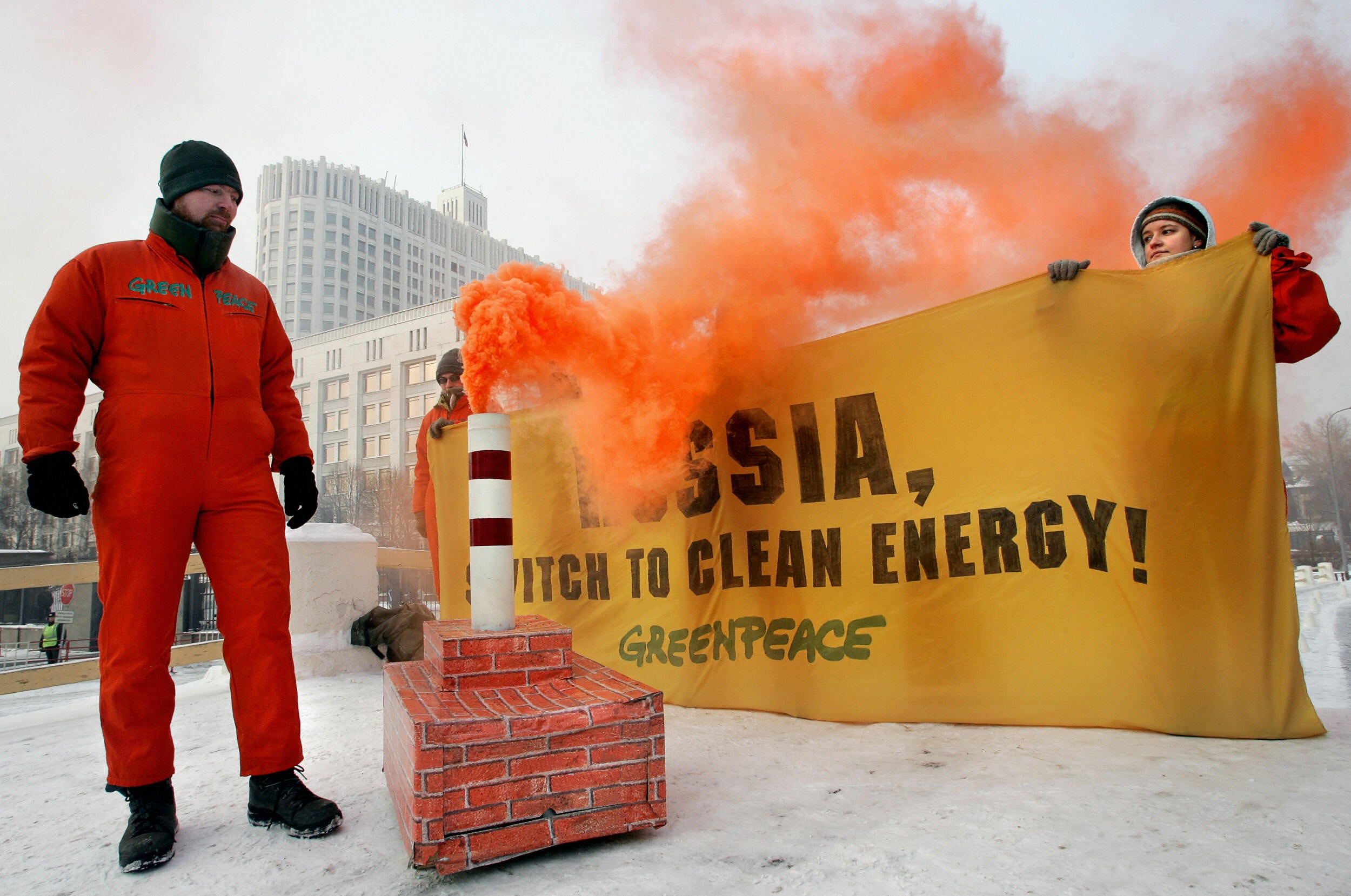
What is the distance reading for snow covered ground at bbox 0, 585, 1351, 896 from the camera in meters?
1.78

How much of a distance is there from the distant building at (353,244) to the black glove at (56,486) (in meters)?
74.2

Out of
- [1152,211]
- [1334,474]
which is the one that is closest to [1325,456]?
[1334,474]

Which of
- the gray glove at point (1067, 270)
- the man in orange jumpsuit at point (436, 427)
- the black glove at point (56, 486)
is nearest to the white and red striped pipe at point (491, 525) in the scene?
the black glove at point (56, 486)

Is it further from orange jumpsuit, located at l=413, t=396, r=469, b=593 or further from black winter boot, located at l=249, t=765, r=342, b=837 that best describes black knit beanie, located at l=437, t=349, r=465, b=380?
Answer: black winter boot, located at l=249, t=765, r=342, b=837

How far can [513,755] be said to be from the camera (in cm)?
199

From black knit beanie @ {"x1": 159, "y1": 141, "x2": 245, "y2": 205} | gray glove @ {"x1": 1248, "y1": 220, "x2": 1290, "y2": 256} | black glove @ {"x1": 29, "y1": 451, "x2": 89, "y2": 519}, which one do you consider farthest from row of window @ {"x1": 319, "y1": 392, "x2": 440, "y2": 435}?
gray glove @ {"x1": 1248, "y1": 220, "x2": 1290, "y2": 256}

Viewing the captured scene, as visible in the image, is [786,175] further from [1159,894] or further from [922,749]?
[1159,894]

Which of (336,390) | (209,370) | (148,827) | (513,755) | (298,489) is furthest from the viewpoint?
(336,390)

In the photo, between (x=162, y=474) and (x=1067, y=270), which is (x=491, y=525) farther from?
(x=1067, y=270)

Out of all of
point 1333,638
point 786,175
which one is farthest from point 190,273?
point 1333,638

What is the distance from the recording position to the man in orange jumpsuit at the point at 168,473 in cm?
217

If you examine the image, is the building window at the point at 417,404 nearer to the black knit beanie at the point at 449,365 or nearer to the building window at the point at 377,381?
the building window at the point at 377,381

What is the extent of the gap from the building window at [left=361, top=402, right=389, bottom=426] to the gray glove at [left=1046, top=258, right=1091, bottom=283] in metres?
53.8

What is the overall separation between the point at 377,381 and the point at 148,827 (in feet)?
181
